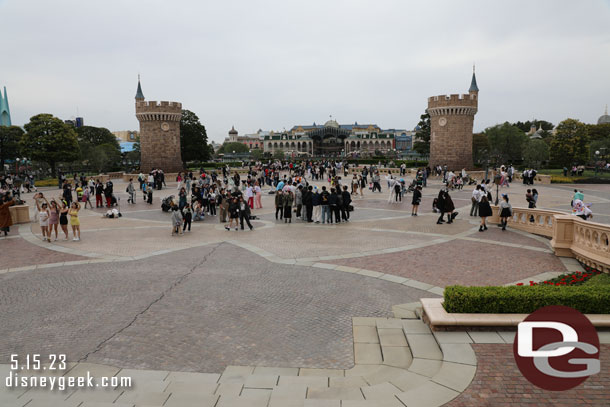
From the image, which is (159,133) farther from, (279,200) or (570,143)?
(570,143)

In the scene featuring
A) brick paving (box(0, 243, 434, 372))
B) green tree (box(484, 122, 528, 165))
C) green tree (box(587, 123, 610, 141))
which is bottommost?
brick paving (box(0, 243, 434, 372))

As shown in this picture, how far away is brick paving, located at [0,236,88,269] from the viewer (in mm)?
11648

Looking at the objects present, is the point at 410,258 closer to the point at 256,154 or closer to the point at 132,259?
the point at 132,259

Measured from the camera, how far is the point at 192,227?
17.2 m

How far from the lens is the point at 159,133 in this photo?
46.8 m

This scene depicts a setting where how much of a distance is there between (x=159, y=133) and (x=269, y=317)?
43.7 m

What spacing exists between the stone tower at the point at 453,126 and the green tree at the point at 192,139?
31903 millimetres

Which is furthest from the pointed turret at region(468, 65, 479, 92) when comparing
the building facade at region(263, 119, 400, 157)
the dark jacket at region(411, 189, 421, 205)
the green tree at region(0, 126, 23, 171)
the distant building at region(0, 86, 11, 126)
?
the distant building at region(0, 86, 11, 126)

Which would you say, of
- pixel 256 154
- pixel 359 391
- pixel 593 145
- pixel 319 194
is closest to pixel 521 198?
pixel 319 194

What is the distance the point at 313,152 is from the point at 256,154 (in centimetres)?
A: 2448

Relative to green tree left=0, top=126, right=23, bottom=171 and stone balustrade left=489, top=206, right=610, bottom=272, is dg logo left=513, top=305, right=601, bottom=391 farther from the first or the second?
green tree left=0, top=126, right=23, bottom=171

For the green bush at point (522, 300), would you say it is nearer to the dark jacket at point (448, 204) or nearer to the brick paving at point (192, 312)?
the brick paving at point (192, 312)

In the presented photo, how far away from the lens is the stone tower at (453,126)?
45438 millimetres

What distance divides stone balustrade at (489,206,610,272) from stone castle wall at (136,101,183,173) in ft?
135
